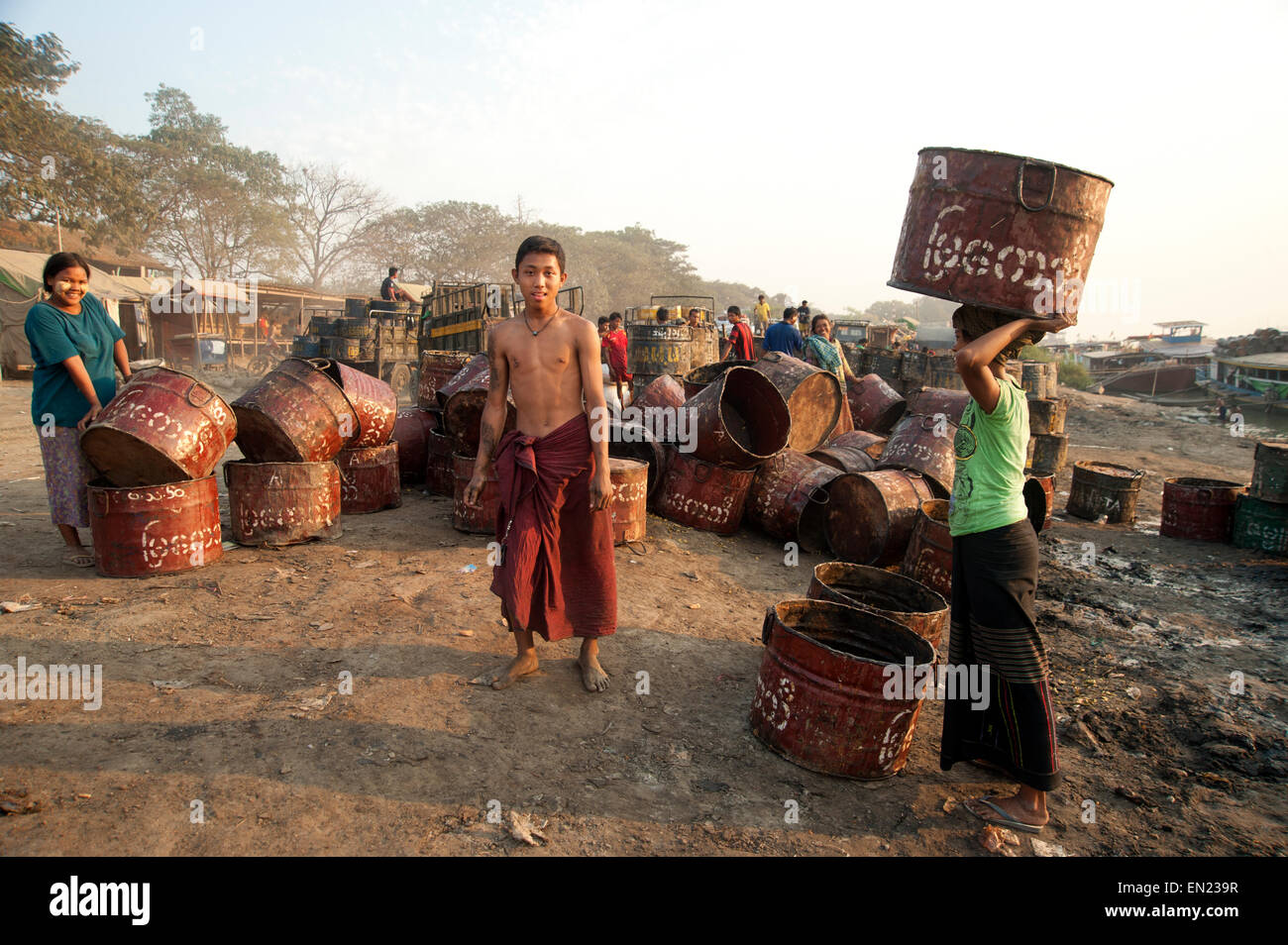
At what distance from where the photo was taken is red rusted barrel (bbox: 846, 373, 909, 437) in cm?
979

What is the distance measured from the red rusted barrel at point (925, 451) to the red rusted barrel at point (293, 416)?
4.80 metres

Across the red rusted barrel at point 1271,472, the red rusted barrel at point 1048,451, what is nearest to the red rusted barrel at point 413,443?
the red rusted barrel at point 1271,472

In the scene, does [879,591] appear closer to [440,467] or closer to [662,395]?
[662,395]

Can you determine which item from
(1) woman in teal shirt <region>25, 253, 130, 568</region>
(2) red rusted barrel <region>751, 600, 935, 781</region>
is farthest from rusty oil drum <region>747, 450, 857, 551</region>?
(1) woman in teal shirt <region>25, 253, 130, 568</region>

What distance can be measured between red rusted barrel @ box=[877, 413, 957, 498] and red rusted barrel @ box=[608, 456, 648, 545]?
241 cm

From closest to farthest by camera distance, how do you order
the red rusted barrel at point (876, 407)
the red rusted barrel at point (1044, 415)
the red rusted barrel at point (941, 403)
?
the red rusted barrel at point (941, 403) < the red rusted barrel at point (876, 407) < the red rusted barrel at point (1044, 415)

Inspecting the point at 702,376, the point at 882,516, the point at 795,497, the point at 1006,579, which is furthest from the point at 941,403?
the point at 1006,579

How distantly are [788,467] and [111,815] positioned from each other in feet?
17.7

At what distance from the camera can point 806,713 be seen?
3006 mm

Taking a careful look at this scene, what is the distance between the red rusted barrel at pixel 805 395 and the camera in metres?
7.46

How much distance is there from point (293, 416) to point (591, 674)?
3.13m

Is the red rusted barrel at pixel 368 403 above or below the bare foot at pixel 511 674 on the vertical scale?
above

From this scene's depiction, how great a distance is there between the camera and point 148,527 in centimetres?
446

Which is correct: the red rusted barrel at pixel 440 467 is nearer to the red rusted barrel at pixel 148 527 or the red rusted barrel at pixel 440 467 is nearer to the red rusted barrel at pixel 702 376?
the red rusted barrel at pixel 148 527
